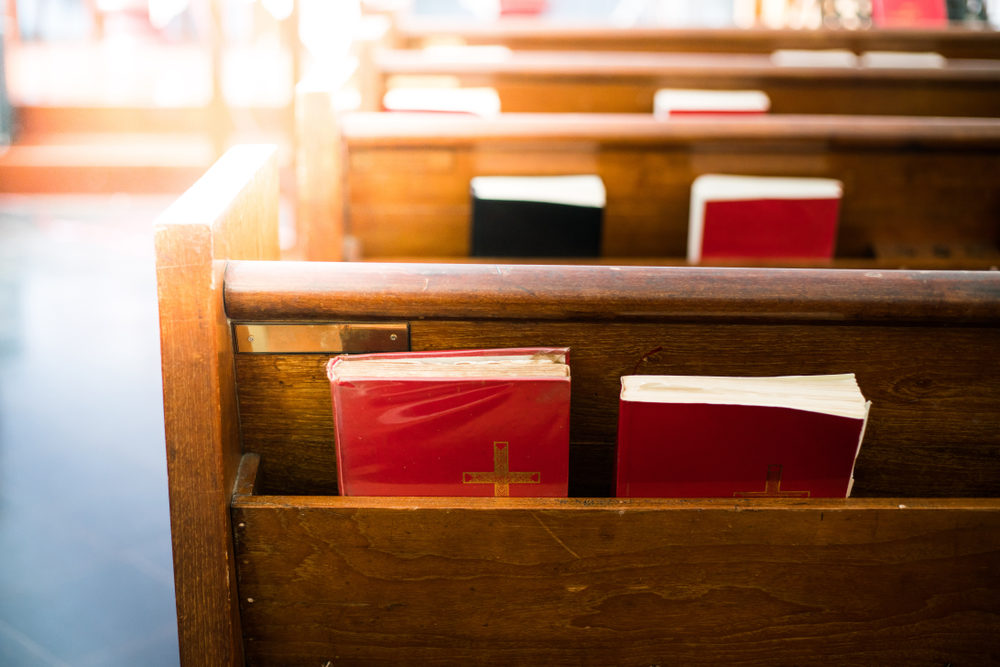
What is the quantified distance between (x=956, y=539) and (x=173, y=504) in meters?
0.66

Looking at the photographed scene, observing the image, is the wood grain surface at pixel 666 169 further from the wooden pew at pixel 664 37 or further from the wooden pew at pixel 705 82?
the wooden pew at pixel 664 37

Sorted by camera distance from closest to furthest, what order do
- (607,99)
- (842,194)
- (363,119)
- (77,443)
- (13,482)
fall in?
1. (363,119)
2. (842,194)
3. (13,482)
4. (77,443)
5. (607,99)

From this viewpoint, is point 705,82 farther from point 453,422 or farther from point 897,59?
point 453,422

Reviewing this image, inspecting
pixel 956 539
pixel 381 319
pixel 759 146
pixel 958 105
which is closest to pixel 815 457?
Result: pixel 956 539

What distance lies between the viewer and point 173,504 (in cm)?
71

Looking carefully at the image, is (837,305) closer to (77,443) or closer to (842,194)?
(842,194)

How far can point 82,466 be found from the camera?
6.65 ft

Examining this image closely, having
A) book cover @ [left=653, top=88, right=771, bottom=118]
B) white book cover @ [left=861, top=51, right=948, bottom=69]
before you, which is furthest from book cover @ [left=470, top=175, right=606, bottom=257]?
white book cover @ [left=861, top=51, right=948, bottom=69]

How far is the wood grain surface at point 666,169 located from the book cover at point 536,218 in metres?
0.09

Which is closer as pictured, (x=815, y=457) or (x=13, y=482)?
(x=815, y=457)

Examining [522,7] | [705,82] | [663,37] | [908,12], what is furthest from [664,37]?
[522,7]

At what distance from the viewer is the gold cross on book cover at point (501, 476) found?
2.52 feet

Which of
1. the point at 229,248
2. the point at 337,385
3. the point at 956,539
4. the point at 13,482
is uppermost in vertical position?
the point at 229,248

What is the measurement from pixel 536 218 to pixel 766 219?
0.39 metres
